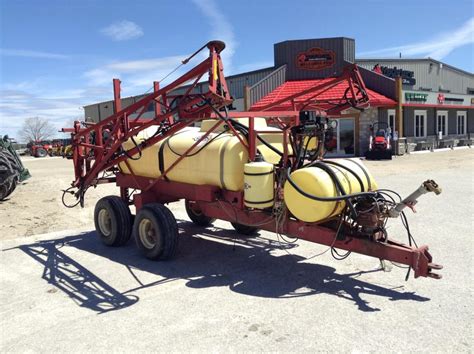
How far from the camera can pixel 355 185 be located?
4.98 m

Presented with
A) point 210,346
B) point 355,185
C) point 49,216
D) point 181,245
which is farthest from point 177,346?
point 49,216

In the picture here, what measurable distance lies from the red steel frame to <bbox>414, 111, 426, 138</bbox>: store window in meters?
23.5

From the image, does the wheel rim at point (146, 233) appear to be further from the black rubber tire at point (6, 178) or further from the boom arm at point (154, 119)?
the black rubber tire at point (6, 178)

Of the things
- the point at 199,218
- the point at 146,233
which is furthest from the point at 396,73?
the point at 146,233

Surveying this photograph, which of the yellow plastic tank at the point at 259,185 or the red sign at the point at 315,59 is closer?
the yellow plastic tank at the point at 259,185

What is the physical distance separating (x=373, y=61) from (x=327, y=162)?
84.7 feet

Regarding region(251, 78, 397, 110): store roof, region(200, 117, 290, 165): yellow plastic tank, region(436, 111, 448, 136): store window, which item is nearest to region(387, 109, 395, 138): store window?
region(251, 78, 397, 110): store roof

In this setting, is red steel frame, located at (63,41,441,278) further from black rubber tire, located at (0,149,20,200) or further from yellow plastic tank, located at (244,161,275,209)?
black rubber tire, located at (0,149,20,200)

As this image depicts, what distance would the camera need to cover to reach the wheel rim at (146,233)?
620cm

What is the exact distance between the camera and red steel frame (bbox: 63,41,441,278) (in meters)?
4.72

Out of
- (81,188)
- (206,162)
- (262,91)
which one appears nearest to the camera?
(206,162)

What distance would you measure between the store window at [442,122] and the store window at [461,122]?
2400 mm

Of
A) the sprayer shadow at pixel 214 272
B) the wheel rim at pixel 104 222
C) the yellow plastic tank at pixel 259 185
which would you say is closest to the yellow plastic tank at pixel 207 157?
the yellow plastic tank at pixel 259 185

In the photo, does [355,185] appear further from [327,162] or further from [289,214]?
[289,214]
